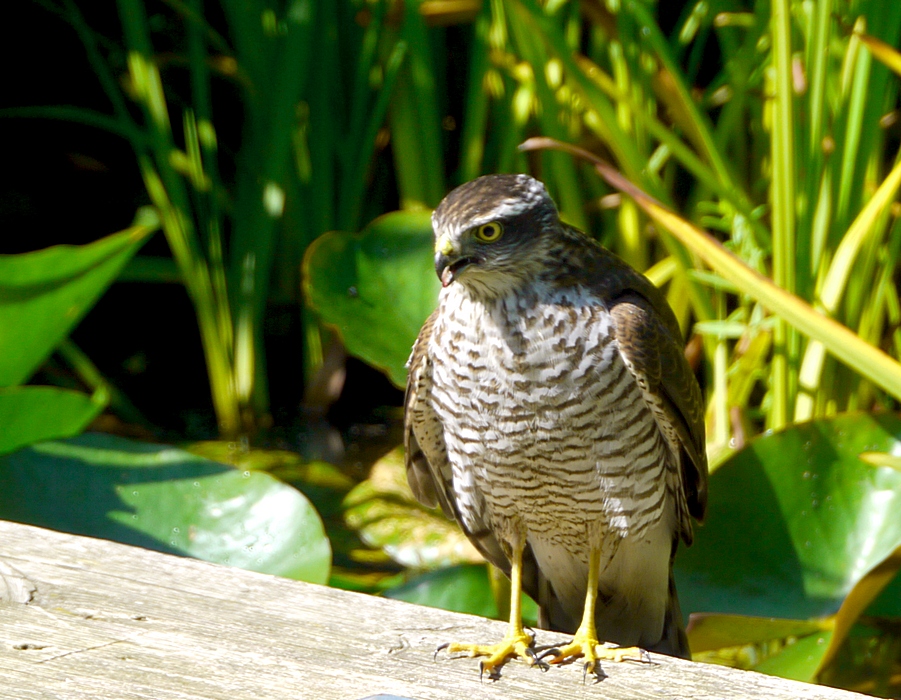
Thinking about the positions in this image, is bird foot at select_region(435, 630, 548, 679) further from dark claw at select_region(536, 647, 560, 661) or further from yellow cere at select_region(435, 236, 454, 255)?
yellow cere at select_region(435, 236, 454, 255)

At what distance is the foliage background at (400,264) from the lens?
91.8 inches

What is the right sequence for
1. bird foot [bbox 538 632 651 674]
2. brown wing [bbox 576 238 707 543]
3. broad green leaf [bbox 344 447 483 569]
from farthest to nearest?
broad green leaf [bbox 344 447 483 569], brown wing [bbox 576 238 707 543], bird foot [bbox 538 632 651 674]

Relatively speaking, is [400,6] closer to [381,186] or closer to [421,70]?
[421,70]

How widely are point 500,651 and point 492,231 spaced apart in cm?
74

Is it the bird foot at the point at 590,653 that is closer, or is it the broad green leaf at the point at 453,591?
the bird foot at the point at 590,653

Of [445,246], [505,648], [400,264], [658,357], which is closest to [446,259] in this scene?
[445,246]

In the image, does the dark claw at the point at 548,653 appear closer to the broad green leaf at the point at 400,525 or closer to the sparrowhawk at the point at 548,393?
the sparrowhawk at the point at 548,393

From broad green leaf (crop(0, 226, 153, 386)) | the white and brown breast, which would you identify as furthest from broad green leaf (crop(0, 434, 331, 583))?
the white and brown breast

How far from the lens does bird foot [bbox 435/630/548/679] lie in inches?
62.9

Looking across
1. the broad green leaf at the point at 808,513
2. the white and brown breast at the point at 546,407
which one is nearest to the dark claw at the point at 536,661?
the white and brown breast at the point at 546,407

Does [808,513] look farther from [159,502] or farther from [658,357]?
[159,502]

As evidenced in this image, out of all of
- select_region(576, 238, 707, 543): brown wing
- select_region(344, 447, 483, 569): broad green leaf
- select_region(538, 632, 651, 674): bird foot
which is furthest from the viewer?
select_region(344, 447, 483, 569): broad green leaf

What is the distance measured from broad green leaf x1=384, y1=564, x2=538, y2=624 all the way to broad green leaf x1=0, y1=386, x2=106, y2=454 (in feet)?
2.60

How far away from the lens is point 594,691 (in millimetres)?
1525
